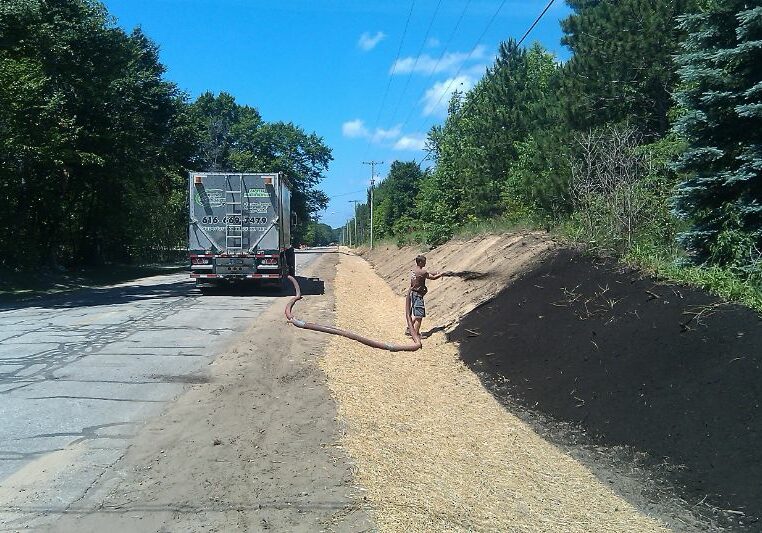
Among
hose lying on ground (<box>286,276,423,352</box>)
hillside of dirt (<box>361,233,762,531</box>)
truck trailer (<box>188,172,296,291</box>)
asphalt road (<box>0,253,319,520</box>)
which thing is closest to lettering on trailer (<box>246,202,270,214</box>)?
truck trailer (<box>188,172,296,291</box>)

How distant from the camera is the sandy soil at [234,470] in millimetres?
4664

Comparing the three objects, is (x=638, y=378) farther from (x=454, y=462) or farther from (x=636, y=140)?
(x=636, y=140)

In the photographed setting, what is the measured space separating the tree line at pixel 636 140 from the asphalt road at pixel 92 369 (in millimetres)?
7445

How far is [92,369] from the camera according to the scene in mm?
9461

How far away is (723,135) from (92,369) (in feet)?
32.1

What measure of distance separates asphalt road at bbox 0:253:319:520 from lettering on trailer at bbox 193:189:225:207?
339cm

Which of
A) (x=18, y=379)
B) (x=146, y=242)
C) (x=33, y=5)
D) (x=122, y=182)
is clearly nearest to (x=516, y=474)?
(x=18, y=379)

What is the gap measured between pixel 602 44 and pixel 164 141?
81.7ft

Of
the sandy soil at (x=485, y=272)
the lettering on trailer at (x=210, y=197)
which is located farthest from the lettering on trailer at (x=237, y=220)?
the sandy soil at (x=485, y=272)

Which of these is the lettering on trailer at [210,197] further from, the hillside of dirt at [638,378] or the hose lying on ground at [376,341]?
the hillside of dirt at [638,378]

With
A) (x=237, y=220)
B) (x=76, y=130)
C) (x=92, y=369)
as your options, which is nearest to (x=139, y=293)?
(x=237, y=220)

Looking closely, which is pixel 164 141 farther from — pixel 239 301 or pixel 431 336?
pixel 431 336

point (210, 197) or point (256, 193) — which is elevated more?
point (256, 193)

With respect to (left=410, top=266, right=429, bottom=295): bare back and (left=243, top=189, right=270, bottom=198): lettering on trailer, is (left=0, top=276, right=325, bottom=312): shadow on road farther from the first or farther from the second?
(left=410, top=266, right=429, bottom=295): bare back
